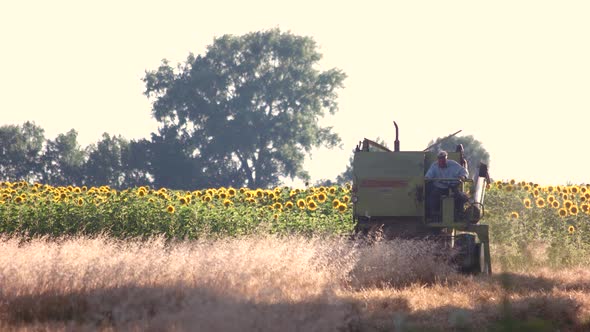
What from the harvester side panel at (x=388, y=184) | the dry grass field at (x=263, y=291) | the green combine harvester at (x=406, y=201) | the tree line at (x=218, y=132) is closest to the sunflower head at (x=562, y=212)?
the green combine harvester at (x=406, y=201)

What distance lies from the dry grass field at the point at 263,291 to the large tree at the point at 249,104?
42.6m

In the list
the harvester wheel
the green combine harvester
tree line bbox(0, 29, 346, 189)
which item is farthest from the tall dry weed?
tree line bbox(0, 29, 346, 189)

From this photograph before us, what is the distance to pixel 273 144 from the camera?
57.7 m

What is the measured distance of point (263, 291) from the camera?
976cm

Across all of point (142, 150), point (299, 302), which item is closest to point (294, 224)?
point (299, 302)

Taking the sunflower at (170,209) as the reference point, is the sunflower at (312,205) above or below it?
above

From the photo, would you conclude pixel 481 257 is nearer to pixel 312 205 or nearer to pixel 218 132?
pixel 312 205

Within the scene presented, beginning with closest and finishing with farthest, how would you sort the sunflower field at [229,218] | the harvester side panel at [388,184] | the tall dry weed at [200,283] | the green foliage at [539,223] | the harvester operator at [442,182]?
the tall dry weed at [200,283], the harvester operator at [442,182], the harvester side panel at [388,184], the green foliage at [539,223], the sunflower field at [229,218]

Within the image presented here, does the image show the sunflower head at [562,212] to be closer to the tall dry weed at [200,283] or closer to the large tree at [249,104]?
the tall dry weed at [200,283]

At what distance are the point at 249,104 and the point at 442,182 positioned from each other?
4342 centimetres

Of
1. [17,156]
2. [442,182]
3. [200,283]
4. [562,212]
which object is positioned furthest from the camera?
[17,156]

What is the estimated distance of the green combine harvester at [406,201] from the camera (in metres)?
14.8

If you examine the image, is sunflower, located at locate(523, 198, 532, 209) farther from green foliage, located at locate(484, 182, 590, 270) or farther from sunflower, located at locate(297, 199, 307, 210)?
sunflower, located at locate(297, 199, 307, 210)

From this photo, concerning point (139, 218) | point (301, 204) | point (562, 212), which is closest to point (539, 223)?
point (562, 212)
